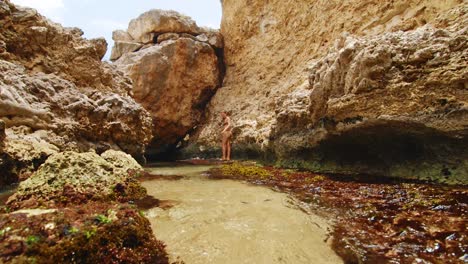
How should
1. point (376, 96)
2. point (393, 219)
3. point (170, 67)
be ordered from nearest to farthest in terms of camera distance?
1. point (393, 219)
2. point (376, 96)
3. point (170, 67)

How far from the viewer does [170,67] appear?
1808cm

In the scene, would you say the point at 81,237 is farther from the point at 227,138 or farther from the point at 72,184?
the point at 227,138

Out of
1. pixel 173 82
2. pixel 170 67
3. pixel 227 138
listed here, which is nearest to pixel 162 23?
pixel 170 67

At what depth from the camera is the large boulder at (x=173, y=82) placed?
17.6 metres

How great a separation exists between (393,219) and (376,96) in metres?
3.41

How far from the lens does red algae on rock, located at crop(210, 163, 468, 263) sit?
2.46m

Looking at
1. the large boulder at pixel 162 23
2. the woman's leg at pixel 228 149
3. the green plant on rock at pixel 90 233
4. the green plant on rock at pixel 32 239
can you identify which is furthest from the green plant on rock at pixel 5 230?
the large boulder at pixel 162 23

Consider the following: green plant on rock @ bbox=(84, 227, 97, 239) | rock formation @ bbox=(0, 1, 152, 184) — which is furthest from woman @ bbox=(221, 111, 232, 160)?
green plant on rock @ bbox=(84, 227, 97, 239)

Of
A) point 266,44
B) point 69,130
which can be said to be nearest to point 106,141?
point 69,130

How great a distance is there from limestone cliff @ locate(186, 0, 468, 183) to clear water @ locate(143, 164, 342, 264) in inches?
116

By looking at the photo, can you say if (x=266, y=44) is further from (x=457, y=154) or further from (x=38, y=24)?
(x=457, y=154)

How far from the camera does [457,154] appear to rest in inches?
189

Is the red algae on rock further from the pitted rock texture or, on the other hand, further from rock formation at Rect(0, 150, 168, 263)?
the pitted rock texture

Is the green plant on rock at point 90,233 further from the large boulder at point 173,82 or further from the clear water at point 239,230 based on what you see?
the large boulder at point 173,82
